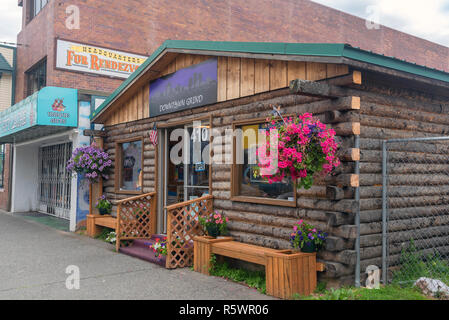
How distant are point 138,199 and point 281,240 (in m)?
4.06

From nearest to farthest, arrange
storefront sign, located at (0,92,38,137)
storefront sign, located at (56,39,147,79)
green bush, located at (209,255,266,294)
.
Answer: green bush, located at (209,255,266,294), storefront sign, located at (0,92,38,137), storefront sign, located at (56,39,147,79)

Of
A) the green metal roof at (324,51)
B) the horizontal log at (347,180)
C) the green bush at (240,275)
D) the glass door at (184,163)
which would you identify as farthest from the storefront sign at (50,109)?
the horizontal log at (347,180)

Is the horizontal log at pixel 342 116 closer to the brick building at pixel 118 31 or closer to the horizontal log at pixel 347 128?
the horizontal log at pixel 347 128

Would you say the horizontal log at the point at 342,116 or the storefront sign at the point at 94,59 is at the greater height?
the storefront sign at the point at 94,59

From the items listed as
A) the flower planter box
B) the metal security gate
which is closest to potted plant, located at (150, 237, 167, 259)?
the flower planter box

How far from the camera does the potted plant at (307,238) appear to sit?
5336mm

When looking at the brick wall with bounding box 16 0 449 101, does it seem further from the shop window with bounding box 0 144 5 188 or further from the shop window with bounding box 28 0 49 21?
the shop window with bounding box 0 144 5 188

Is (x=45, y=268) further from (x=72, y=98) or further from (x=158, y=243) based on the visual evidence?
(x=72, y=98)

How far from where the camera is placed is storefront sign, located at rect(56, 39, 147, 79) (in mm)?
13688

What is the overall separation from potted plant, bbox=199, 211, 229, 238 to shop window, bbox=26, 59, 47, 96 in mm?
10726

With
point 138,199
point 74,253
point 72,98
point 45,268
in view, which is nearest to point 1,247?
point 74,253

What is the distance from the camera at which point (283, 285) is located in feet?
17.1

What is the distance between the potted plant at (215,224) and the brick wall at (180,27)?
899 centimetres

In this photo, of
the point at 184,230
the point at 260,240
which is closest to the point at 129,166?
the point at 184,230
